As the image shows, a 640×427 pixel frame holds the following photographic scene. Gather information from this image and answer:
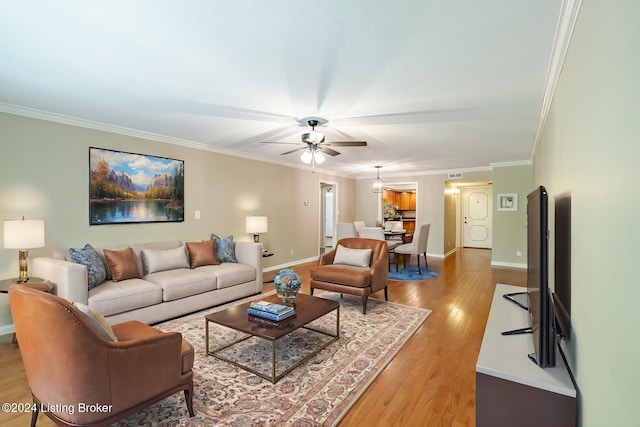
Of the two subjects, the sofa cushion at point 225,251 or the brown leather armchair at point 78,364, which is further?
the sofa cushion at point 225,251

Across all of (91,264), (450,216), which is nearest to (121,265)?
(91,264)

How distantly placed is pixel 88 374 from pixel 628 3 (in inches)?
98.0

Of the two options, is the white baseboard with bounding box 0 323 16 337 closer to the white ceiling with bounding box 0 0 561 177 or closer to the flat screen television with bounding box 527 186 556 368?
the white ceiling with bounding box 0 0 561 177

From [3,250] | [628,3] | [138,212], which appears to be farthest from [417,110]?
[3,250]

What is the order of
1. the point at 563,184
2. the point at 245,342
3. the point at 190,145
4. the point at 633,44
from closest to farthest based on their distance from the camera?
1. the point at 633,44
2. the point at 563,184
3. the point at 245,342
4. the point at 190,145

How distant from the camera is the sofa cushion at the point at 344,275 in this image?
3835mm

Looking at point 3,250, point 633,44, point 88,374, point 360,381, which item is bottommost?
point 360,381

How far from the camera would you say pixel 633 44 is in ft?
2.65

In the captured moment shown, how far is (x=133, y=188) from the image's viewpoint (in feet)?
14.0

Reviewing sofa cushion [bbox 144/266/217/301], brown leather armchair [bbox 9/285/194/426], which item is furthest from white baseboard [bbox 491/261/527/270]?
brown leather armchair [bbox 9/285/194/426]

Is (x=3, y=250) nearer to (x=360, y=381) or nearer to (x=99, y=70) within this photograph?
(x=99, y=70)

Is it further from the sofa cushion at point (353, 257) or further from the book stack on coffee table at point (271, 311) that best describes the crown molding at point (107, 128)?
the book stack on coffee table at point (271, 311)

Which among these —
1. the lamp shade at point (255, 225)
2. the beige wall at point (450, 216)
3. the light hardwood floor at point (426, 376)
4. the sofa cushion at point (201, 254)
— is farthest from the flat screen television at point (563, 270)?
the beige wall at point (450, 216)

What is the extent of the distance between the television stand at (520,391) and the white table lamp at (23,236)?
152 inches
